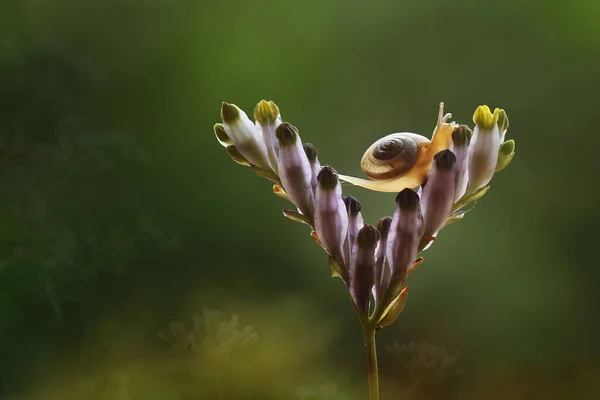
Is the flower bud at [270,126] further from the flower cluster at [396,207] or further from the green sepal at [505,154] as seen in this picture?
the green sepal at [505,154]

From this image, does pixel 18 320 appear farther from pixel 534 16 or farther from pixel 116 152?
pixel 534 16

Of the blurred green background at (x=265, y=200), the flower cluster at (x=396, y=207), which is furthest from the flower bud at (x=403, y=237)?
the blurred green background at (x=265, y=200)

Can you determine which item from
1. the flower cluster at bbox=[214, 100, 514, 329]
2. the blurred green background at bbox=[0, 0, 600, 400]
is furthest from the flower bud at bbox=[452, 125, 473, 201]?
the blurred green background at bbox=[0, 0, 600, 400]

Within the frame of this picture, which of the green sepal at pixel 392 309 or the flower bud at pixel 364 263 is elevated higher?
the flower bud at pixel 364 263

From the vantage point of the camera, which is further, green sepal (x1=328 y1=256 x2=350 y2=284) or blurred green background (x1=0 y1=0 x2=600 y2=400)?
blurred green background (x1=0 y1=0 x2=600 y2=400)

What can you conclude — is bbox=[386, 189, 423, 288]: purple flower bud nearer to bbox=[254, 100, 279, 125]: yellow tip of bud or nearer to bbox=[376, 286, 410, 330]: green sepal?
bbox=[376, 286, 410, 330]: green sepal

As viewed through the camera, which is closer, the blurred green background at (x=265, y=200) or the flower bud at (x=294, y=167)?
the flower bud at (x=294, y=167)
